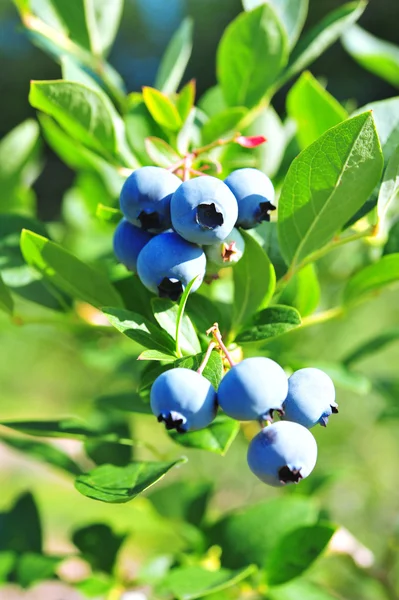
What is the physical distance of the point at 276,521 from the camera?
910 millimetres

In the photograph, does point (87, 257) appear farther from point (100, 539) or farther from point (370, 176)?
point (370, 176)

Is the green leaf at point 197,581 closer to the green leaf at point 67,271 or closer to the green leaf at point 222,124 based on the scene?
the green leaf at point 67,271

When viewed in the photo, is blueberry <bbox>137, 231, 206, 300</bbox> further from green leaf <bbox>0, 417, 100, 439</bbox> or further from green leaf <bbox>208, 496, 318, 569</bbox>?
green leaf <bbox>208, 496, 318, 569</bbox>

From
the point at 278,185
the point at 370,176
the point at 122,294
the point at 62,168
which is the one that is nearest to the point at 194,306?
the point at 122,294

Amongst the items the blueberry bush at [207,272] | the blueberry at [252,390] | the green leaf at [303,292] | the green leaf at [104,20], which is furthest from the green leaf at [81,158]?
the blueberry at [252,390]

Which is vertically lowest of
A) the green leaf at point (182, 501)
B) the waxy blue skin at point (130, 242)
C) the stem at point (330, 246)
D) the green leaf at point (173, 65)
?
the green leaf at point (182, 501)

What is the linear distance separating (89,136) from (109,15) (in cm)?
34

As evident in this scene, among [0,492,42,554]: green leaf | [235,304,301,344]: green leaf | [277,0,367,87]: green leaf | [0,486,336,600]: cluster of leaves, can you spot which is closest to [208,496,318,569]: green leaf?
[0,486,336,600]: cluster of leaves

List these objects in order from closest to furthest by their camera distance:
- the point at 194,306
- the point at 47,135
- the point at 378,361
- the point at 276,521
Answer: the point at 194,306 → the point at 276,521 → the point at 47,135 → the point at 378,361

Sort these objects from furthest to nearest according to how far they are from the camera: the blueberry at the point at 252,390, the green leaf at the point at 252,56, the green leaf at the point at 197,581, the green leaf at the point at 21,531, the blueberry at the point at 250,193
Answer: the green leaf at the point at 21,531, the green leaf at the point at 252,56, the green leaf at the point at 197,581, the blueberry at the point at 250,193, the blueberry at the point at 252,390

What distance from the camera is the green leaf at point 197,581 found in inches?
28.0

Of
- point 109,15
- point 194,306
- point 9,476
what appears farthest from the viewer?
point 9,476

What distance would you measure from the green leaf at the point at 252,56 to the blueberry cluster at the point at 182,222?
285 millimetres

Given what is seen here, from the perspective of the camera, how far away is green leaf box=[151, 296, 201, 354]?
600mm
